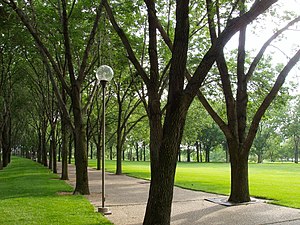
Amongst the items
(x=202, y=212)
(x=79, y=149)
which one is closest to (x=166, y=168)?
(x=202, y=212)

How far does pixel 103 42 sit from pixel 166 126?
1125 centimetres

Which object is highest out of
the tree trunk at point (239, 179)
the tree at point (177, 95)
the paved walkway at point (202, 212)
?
the tree at point (177, 95)

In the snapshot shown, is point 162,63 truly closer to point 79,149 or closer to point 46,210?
point 79,149

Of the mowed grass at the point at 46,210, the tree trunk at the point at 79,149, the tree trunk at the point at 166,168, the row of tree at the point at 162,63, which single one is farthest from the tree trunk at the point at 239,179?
the tree trunk at the point at 166,168

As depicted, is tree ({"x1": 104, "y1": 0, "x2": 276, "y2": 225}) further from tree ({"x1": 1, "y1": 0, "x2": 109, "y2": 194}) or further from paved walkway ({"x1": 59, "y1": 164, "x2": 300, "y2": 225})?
tree ({"x1": 1, "y1": 0, "x2": 109, "y2": 194})

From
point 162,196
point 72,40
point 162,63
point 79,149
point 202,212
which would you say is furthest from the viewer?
point 162,63

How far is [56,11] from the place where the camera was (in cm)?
1529

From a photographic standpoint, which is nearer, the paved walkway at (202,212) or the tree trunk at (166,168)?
the tree trunk at (166,168)

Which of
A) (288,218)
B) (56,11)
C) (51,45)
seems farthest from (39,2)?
(288,218)

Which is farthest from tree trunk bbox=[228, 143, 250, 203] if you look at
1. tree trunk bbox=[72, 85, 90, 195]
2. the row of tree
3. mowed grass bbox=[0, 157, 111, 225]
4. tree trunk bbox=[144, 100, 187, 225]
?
tree trunk bbox=[144, 100, 187, 225]

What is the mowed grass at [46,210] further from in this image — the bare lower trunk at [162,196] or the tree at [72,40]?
the bare lower trunk at [162,196]

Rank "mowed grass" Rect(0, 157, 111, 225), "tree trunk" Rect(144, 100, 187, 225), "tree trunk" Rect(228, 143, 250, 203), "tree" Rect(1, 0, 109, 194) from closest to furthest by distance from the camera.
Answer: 1. "tree trunk" Rect(144, 100, 187, 225)
2. "mowed grass" Rect(0, 157, 111, 225)
3. "tree trunk" Rect(228, 143, 250, 203)
4. "tree" Rect(1, 0, 109, 194)

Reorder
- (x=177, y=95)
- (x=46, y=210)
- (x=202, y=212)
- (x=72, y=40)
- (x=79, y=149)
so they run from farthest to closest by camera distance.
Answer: (x=72, y=40) < (x=79, y=149) < (x=202, y=212) < (x=46, y=210) < (x=177, y=95)

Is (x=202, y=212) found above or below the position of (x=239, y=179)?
below
